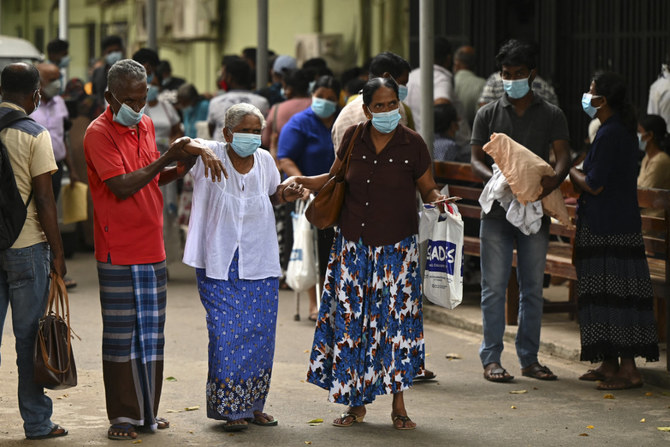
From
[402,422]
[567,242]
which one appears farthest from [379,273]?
[567,242]

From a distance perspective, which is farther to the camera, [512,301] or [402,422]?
[512,301]

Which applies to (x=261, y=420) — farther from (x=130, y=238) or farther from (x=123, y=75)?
(x=123, y=75)

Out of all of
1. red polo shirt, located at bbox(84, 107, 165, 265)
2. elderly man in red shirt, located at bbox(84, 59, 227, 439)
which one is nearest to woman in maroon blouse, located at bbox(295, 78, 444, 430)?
elderly man in red shirt, located at bbox(84, 59, 227, 439)

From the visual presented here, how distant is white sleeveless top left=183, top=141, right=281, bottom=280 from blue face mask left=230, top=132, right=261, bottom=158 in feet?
0.37

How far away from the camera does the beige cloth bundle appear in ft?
24.8

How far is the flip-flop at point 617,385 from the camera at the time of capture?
25.1ft

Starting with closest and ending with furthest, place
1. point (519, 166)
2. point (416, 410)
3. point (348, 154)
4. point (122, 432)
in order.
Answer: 1. point (122, 432)
2. point (348, 154)
3. point (416, 410)
4. point (519, 166)

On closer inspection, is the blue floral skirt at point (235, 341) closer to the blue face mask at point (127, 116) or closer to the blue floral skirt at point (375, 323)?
the blue floral skirt at point (375, 323)

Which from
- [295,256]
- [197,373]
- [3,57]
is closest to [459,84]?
[295,256]

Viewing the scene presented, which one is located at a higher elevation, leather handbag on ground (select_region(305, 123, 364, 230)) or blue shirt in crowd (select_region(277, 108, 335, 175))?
blue shirt in crowd (select_region(277, 108, 335, 175))

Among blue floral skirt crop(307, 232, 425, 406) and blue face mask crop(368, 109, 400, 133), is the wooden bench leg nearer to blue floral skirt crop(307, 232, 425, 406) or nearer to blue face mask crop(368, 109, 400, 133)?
blue floral skirt crop(307, 232, 425, 406)

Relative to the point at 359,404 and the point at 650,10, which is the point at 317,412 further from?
the point at 650,10

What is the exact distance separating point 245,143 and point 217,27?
14.7m

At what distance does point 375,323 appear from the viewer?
6.73 m
